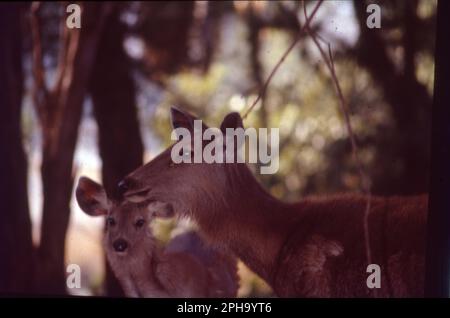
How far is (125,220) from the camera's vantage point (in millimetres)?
2963

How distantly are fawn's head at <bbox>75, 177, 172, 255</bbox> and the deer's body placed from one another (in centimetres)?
3

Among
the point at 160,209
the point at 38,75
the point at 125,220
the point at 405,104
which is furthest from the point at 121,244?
the point at 405,104

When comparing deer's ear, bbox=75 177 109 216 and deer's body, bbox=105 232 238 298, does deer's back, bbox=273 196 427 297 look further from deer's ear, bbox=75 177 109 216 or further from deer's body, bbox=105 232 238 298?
deer's ear, bbox=75 177 109 216

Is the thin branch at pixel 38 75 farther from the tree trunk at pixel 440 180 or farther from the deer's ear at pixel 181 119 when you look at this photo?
the tree trunk at pixel 440 180

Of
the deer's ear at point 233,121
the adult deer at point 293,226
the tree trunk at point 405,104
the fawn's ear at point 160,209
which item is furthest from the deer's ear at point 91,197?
the tree trunk at point 405,104

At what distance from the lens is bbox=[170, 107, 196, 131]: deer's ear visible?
2961 millimetres

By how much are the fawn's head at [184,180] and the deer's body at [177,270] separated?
0.20m

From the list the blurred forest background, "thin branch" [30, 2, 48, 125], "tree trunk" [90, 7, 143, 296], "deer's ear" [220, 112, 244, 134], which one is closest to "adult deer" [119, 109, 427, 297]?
"deer's ear" [220, 112, 244, 134]

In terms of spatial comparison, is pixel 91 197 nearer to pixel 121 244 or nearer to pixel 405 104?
pixel 121 244

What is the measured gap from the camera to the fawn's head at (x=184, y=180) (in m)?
2.90

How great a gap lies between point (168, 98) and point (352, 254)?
81.6 inches

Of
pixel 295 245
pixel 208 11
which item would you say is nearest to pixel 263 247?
pixel 295 245

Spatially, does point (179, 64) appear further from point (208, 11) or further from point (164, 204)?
point (164, 204)

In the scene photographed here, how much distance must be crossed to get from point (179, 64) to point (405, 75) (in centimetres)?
156
